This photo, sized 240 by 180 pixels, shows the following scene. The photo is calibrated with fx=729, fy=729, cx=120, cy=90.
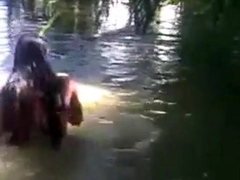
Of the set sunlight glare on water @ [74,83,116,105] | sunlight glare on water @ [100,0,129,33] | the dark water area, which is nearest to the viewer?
the dark water area

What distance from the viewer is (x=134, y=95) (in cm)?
139

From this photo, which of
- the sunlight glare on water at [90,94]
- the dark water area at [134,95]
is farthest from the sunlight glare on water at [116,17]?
the sunlight glare on water at [90,94]

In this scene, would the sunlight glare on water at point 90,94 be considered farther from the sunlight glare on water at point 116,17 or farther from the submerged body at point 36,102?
the sunlight glare on water at point 116,17

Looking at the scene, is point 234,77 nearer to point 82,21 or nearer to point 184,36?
point 184,36

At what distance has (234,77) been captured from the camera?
54.3 inches

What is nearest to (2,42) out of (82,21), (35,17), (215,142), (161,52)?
(35,17)

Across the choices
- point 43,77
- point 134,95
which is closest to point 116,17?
point 134,95

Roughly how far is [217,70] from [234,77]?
6 cm

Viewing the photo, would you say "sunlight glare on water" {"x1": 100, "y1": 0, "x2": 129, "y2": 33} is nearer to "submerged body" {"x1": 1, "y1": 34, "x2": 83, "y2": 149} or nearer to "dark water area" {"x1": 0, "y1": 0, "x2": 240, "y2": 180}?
"dark water area" {"x1": 0, "y1": 0, "x2": 240, "y2": 180}

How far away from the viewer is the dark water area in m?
1.15

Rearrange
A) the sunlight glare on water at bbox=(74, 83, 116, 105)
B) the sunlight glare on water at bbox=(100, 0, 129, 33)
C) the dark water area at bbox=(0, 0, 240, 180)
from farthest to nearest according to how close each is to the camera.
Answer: the sunlight glare on water at bbox=(100, 0, 129, 33), the sunlight glare on water at bbox=(74, 83, 116, 105), the dark water area at bbox=(0, 0, 240, 180)

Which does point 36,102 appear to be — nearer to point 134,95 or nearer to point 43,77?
point 43,77

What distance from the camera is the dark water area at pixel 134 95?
1149mm

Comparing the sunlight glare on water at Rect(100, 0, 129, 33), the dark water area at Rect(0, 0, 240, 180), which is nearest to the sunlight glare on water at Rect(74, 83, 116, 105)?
the dark water area at Rect(0, 0, 240, 180)
